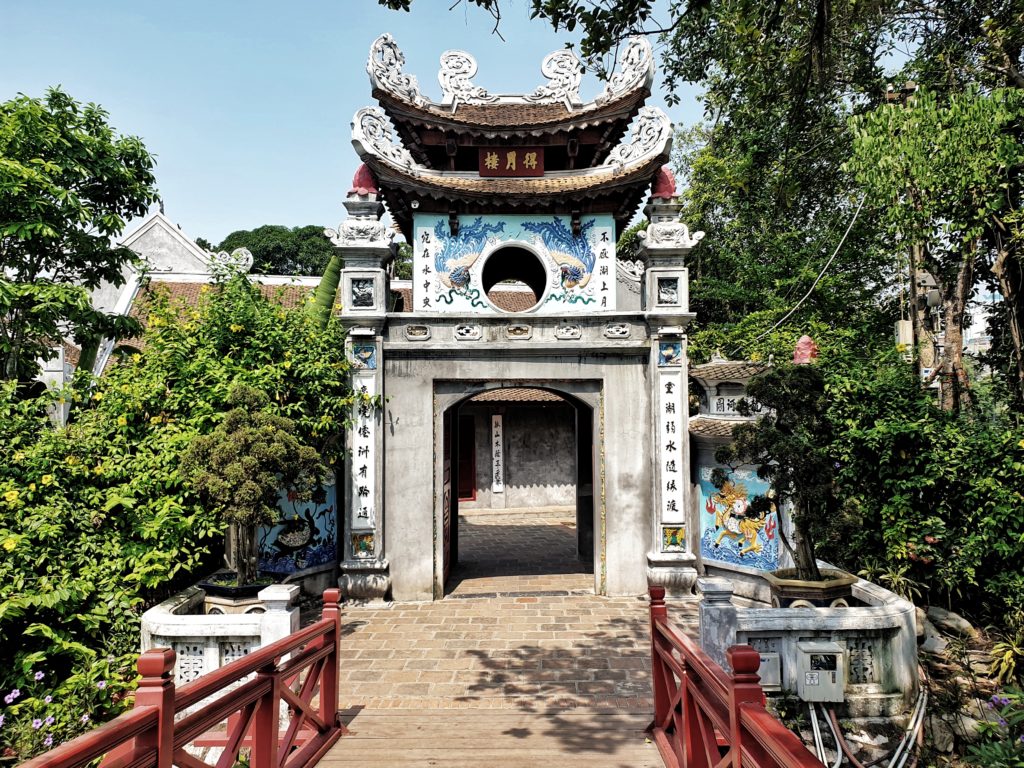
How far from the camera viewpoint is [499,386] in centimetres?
868

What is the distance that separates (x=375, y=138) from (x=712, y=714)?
26.9 feet

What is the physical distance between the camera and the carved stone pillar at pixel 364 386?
8188 mm

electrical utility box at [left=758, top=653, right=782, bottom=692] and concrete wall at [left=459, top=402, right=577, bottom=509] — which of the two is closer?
electrical utility box at [left=758, top=653, right=782, bottom=692]

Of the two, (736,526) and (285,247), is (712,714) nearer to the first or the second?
(736,526)

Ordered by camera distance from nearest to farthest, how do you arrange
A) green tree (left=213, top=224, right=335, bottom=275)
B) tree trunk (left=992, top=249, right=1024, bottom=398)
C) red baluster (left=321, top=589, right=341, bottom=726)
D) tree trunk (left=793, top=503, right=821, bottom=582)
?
red baluster (left=321, top=589, right=341, bottom=726) → tree trunk (left=793, top=503, right=821, bottom=582) → tree trunk (left=992, top=249, right=1024, bottom=398) → green tree (left=213, top=224, right=335, bottom=275)

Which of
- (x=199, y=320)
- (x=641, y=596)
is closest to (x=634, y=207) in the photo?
(x=641, y=596)

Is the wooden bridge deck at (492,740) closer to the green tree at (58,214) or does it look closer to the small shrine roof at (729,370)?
the small shrine roof at (729,370)

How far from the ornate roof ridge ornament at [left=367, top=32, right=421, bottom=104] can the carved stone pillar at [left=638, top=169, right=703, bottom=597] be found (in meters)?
4.02

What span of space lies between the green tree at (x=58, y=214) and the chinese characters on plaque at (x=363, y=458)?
3.19 meters

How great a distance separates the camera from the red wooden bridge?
2.54 meters

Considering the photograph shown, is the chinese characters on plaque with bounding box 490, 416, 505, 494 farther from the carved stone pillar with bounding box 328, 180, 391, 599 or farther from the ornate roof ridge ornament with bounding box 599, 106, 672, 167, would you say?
the ornate roof ridge ornament with bounding box 599, 106, 672, 167

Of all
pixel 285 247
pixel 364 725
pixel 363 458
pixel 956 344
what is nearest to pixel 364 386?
pixel 363 458

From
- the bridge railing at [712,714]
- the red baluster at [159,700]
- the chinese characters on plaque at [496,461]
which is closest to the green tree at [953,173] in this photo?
the bridge railing at [712,714]

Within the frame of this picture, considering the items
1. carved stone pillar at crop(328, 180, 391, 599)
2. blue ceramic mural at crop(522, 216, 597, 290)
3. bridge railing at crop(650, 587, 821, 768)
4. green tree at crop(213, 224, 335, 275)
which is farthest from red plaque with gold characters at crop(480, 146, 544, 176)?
green tree at crop(213, 224, 335, 275)
